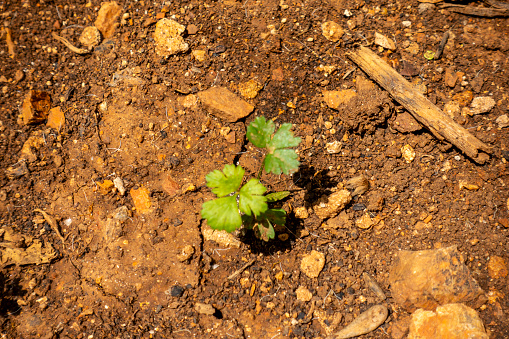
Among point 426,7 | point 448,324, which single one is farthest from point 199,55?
point 448,324

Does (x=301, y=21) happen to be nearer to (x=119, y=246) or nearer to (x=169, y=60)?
(x=169, y=60)

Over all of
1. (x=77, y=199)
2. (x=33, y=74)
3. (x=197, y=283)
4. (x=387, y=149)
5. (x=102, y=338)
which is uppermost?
(x=33, y=74)

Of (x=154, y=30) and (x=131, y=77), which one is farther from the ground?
(x=154, y=30)

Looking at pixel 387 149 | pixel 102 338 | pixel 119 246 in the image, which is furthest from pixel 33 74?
pixel 387 149

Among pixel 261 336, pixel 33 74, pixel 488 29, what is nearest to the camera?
pixel 261 336

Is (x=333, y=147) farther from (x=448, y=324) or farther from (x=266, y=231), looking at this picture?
(x=448, y=324)

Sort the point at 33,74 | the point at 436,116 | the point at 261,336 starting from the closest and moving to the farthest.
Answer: the point at 261,336 < the point at 436,116 < the point at 33,74

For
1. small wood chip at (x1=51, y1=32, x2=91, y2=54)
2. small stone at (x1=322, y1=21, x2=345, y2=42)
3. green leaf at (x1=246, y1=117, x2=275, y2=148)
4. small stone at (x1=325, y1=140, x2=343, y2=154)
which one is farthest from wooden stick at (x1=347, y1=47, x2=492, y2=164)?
small wood chip at (x1=51, y1=32, x2=91, y2=54)
